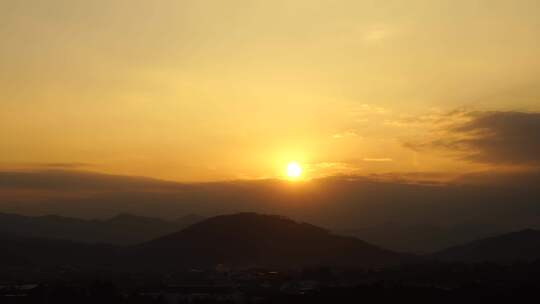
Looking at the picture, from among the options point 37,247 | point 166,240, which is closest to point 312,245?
point 166,240

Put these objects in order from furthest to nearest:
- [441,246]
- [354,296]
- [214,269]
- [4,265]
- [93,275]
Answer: [441,246]
[4,265]
[214,269]
[93,275]
[354,296]

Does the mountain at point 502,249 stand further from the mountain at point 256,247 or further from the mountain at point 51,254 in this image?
the mountain at point 51,254

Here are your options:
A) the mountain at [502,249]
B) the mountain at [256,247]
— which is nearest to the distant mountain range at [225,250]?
the mountain at [256,247]

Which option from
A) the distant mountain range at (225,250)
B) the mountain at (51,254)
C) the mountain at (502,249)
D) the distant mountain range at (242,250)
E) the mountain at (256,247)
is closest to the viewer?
the mountain at (51,254)

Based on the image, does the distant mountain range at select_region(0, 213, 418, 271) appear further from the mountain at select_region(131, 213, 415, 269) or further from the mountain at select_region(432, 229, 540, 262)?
the mountain at select_region(432, 229, 540, 262)

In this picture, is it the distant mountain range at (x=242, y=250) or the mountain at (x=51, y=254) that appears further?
the distant mountain range at (x=242, y=250)

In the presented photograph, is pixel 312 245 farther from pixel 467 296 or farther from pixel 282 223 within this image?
pixel 467 296
